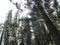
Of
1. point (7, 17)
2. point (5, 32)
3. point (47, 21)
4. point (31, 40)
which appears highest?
point (7, 17)

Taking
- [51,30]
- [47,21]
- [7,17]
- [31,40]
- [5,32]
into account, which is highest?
[7,17]

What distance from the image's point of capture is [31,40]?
35625mm

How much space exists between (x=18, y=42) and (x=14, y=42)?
7.03ft

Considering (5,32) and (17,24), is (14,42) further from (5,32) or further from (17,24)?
(17,24)

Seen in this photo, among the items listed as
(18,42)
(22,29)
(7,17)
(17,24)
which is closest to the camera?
(22,29)

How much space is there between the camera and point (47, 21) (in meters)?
4.35

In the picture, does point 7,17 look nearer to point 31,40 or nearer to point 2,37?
point 2,37

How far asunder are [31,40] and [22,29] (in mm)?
10152

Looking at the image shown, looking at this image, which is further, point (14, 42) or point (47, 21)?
point (14, 42)

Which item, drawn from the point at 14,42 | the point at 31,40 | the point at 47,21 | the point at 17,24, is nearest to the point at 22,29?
the point at 17,24

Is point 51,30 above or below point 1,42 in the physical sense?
below

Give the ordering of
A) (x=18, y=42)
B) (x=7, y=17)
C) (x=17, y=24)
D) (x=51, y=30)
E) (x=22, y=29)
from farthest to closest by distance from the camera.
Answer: (x=18, y=42) → (x=7, y=17) → (x=17, y=24) → (x=22, y=29) → (x=51, y=30)

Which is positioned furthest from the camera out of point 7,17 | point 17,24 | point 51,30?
point 7,17

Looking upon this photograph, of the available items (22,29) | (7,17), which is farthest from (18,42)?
(22,29)
